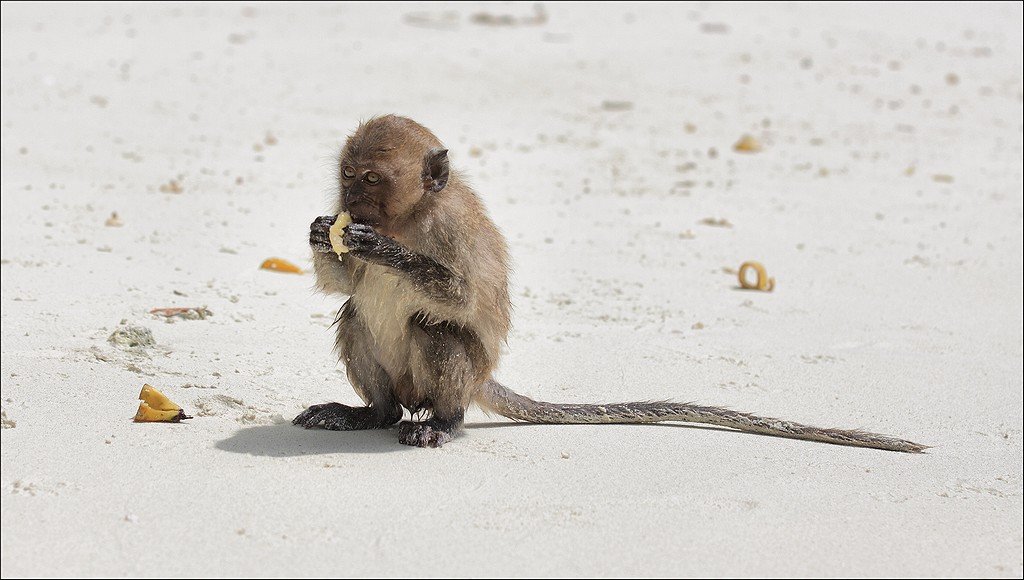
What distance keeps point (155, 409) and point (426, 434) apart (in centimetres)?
107

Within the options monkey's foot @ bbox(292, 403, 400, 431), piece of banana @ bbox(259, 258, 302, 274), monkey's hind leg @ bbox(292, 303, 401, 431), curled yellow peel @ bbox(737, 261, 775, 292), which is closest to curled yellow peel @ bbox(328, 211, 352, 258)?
monkey's hind leg @ bbox(292, 303, 401, 431)

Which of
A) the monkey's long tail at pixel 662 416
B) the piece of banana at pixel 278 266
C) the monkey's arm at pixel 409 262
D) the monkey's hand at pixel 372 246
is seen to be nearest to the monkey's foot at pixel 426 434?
the monkey's long tail at pixel 662 416

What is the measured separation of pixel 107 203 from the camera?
8.72 metres

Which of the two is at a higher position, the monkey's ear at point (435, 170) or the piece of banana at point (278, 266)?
the monkey's ear at point (435, 170)

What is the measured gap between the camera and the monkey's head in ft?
16.1

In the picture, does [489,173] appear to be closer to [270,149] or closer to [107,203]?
[270,149]

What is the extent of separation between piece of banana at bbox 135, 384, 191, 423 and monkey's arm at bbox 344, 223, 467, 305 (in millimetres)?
937

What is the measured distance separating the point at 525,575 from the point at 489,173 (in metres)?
7.29

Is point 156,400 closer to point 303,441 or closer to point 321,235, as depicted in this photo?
point 303,441

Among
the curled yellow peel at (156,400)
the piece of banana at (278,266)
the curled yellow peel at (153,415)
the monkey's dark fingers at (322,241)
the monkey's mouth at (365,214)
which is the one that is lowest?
the curled yellow peel at (153,415)

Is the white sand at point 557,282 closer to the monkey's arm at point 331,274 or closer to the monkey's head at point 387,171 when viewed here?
the monkey's arm at point 331,274

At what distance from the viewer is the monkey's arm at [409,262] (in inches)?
186

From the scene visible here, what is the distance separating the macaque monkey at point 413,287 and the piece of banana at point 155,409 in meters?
0.53

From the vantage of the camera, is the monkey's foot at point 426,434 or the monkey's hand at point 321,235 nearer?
the monkey's hand at point 321,235
